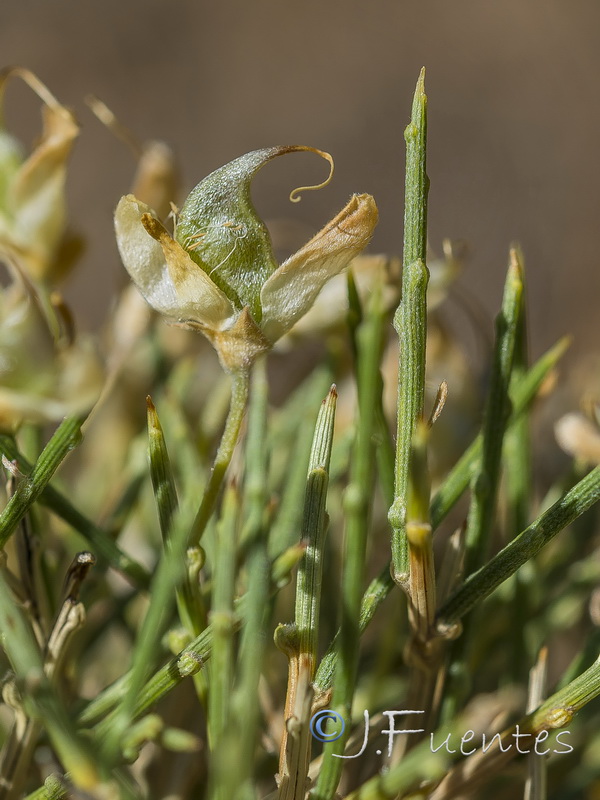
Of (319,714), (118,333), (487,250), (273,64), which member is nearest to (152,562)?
(118,333)

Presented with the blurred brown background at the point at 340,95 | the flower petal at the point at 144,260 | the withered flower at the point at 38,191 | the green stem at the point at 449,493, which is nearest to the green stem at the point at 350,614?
the green stem at the point at 449,493

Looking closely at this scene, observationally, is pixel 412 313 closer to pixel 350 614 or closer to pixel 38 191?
pixel 350 614

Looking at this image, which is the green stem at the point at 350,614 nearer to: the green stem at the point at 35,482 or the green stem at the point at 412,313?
the green stem at the point at 412,313

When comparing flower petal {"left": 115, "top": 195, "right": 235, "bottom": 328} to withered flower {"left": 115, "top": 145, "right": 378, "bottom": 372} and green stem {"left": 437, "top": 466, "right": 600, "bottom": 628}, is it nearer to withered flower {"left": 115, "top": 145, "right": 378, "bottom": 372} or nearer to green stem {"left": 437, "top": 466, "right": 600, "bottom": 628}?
withered flower {"left": 115, "top": 145, "right": 378, "bottom": 372}

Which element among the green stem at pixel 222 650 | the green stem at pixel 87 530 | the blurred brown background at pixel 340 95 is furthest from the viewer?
the blurred brown background at pixel 340 95

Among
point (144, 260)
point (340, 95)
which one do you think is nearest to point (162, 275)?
point (144, 260)

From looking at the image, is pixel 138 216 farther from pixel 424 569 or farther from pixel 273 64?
pixel 273 64
